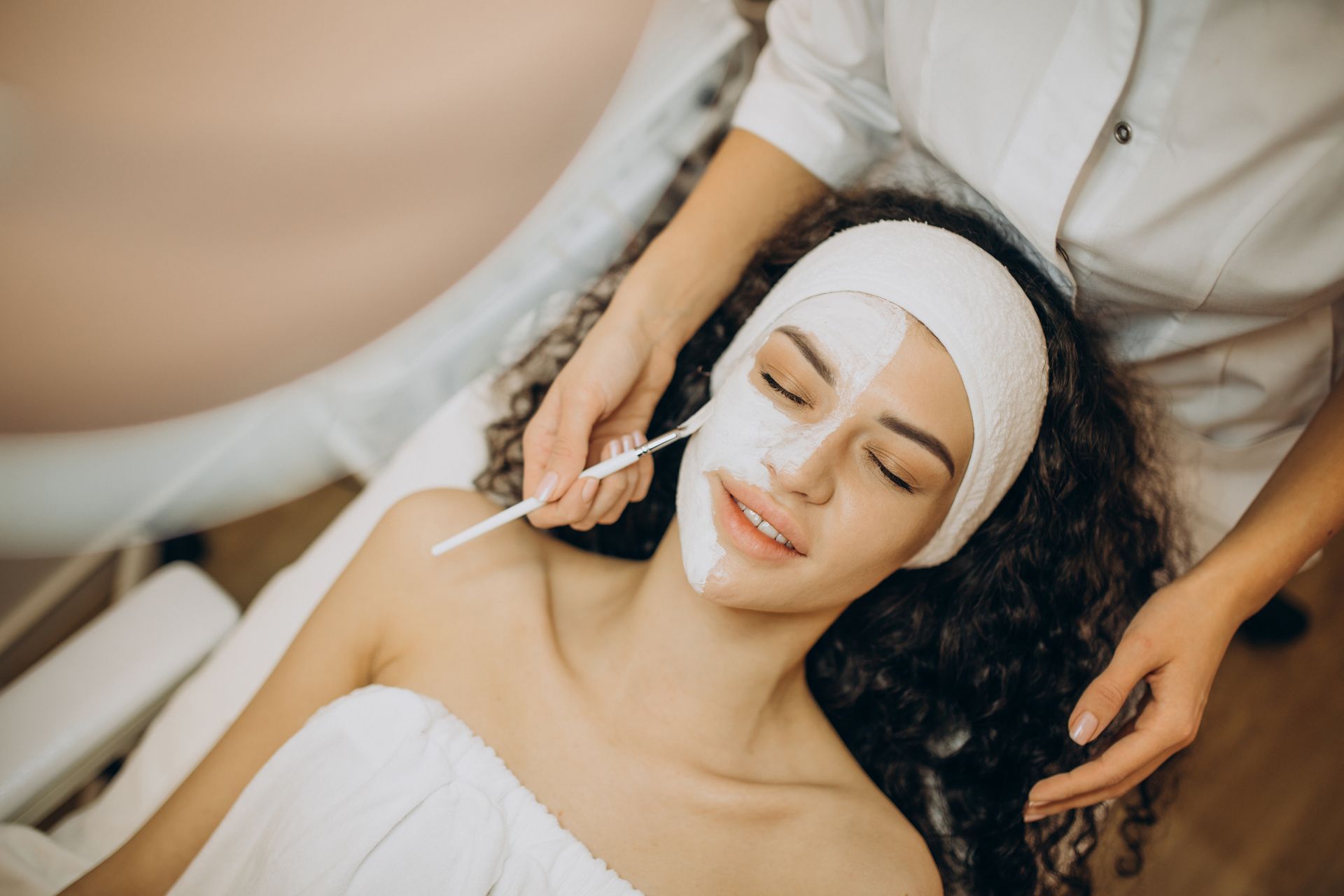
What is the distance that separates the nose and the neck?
223 millimetres

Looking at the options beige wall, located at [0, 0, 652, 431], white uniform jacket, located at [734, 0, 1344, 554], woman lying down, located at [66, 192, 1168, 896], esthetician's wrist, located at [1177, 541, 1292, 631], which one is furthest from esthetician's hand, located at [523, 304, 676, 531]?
esthetician's wrist, located at [1177, 541, 1292, 631]

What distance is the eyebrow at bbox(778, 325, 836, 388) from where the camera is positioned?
107 cm

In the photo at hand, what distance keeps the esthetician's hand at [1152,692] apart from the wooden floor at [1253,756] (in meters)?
1.13

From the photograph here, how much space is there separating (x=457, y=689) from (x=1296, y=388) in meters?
1.43

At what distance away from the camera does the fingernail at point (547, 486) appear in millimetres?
1177

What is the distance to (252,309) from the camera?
0.51m

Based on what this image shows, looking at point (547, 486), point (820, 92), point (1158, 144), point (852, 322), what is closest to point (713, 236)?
point (820, 92)

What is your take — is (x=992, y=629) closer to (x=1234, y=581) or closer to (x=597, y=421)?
(x=1234, y=581)

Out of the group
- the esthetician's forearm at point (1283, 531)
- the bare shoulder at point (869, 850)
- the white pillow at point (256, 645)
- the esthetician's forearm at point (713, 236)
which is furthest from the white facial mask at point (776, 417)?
the white pillow at point (256, 645)

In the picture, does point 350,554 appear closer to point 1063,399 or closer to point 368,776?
point 368,776

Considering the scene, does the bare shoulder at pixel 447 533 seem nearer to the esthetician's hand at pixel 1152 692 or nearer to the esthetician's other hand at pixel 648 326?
the esthetician's other hand at pixel 648 326

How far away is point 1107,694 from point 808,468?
462 mm

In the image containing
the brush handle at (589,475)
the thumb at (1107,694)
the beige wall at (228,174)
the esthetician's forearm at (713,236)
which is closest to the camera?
the beige wall at (228,174)

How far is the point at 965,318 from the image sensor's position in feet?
3.60
